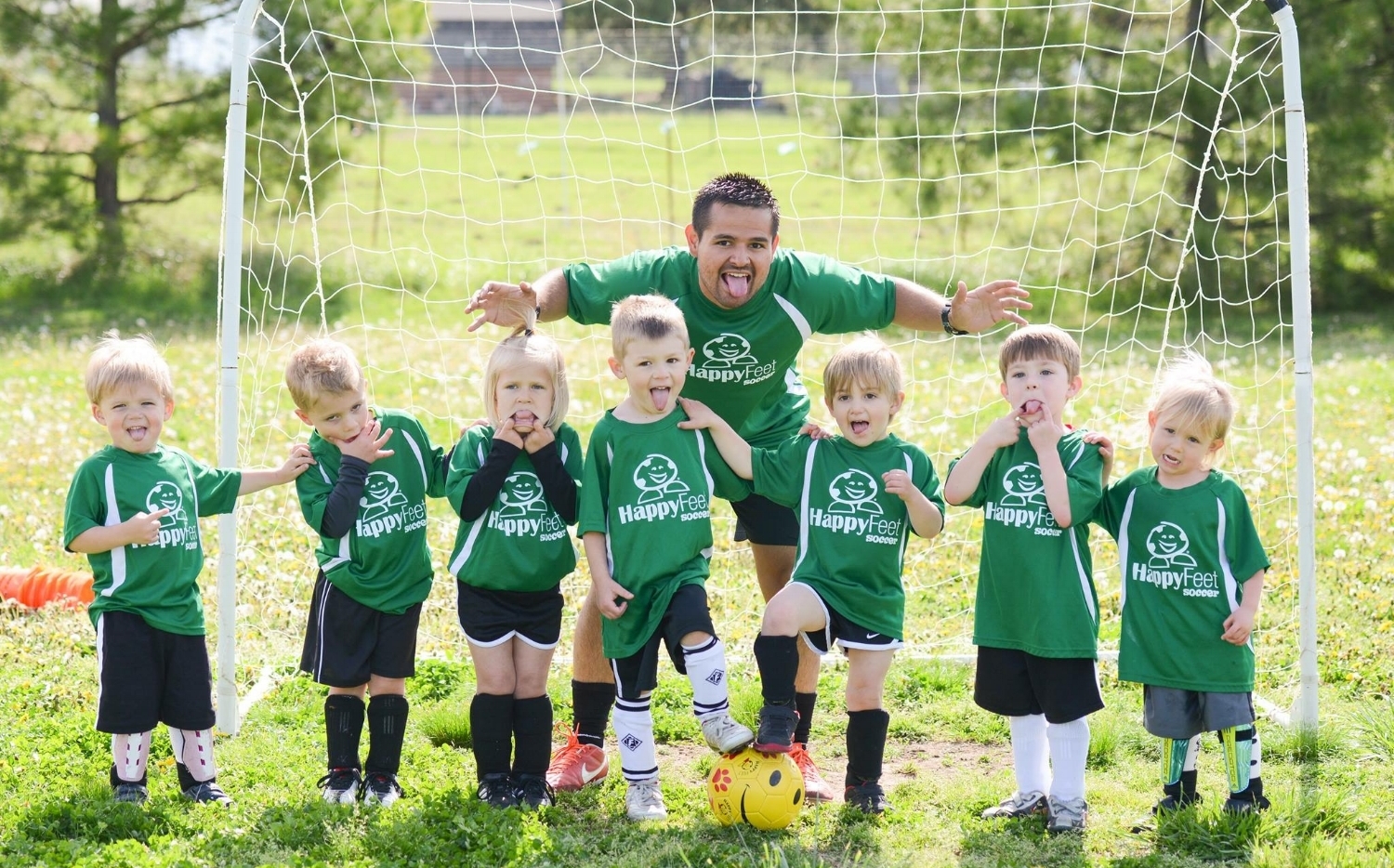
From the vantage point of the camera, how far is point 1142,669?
4.23m

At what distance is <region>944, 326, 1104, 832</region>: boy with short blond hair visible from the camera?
420 cm

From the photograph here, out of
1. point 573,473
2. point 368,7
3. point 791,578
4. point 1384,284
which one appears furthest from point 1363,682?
point 368,7

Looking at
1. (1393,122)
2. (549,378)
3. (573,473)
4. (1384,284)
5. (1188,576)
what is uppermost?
(1393,122)

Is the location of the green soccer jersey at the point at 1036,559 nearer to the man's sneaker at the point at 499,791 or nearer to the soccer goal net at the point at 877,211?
the soccer goal net at the point at 877,211

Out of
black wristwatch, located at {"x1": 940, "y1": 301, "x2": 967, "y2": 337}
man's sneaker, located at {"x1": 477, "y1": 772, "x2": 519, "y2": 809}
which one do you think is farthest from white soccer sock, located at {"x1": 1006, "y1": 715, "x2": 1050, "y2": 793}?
man's sneaker, located at {"x1": 477, "y1": 772, "x2": 519, "y2": 809}

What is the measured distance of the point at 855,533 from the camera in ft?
14.2

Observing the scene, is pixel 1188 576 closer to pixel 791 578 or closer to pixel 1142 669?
pixel 1142 669

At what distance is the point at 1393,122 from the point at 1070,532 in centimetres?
1304

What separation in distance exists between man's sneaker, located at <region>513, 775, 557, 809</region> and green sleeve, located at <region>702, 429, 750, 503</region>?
1148mm

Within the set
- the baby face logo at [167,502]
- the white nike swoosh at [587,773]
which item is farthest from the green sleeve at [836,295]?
the baby face logo at [167,502]

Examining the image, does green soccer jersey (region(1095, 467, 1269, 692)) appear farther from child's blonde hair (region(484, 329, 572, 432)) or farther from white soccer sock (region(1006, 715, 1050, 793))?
child's blonde hair (region(484, 329, 572, 432))

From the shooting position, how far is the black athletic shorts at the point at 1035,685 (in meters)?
4.21

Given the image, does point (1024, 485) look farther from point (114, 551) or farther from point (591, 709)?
point (114, 551)

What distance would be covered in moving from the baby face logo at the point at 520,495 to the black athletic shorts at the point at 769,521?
31.7 inches
